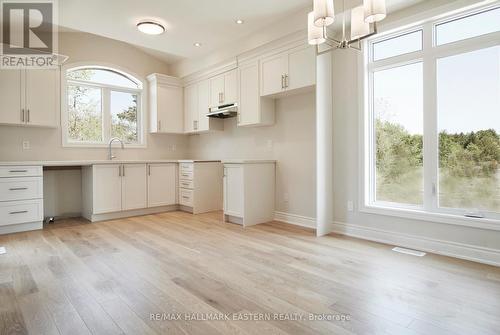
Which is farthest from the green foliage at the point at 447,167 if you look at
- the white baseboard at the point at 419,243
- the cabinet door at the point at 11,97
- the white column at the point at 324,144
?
the cabinet door at the point at 11,97

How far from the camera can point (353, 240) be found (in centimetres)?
331

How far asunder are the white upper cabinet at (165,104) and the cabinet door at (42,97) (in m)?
1.57

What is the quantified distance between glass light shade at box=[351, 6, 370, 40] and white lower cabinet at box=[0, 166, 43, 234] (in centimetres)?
410

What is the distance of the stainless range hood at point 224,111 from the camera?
4.73m

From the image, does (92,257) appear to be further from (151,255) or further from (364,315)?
(364,315)

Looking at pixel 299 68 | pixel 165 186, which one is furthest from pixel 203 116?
pixel 299 68

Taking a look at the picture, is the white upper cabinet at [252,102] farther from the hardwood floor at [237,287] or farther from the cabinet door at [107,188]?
the cabinet door at [107,188]

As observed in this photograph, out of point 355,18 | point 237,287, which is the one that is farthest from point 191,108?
point 237,287

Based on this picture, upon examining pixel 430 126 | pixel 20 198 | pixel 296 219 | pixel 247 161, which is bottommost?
pixel 296 219

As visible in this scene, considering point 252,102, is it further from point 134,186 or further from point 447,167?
point 447,167

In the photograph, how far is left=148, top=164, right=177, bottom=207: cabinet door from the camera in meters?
4.96

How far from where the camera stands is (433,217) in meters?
2.90

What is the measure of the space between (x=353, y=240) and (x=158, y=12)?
369 centimetres

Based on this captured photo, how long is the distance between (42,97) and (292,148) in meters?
3.75
